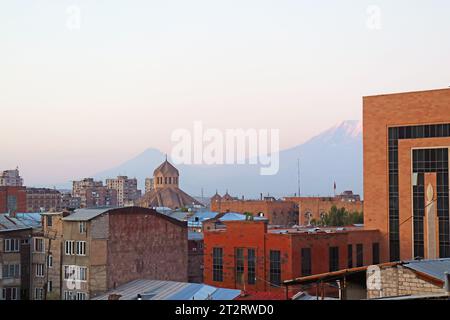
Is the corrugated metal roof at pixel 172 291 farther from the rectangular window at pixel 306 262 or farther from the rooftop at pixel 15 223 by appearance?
the rooftop at pixel 15 223

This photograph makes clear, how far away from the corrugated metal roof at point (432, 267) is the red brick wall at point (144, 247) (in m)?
25.7

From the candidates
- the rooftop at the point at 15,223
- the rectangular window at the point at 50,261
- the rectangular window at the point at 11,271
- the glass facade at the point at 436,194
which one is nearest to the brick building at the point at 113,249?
the rectangular window at the point at 50,261

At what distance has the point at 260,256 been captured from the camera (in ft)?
138

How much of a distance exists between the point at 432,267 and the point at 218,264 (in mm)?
27329

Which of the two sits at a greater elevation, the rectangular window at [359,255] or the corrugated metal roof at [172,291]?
the rectangular window at [359,255]

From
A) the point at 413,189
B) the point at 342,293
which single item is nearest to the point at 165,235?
the point at 413,189

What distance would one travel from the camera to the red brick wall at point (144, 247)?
41.7 metres

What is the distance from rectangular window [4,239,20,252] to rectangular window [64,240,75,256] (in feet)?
14.7

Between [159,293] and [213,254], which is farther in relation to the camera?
[213,254]

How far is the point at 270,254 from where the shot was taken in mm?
41375

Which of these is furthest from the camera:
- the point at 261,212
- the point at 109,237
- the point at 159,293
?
the point at 261,212

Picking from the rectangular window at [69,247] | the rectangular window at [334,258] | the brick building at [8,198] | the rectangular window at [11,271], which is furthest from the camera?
the brick building at [8,198]

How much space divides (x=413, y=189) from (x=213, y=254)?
553 inches
